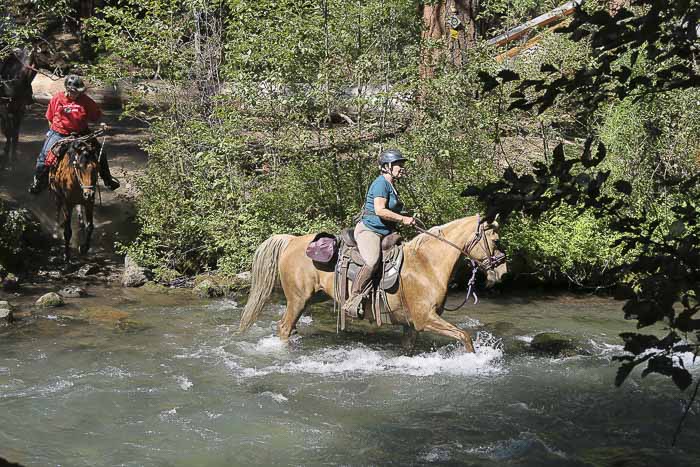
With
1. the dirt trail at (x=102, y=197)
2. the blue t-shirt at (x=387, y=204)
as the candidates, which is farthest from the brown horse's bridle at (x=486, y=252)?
the dirt trail at (x=102, y=197)

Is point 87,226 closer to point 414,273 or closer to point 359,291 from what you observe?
point 359,291

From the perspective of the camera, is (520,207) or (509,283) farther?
(509,283)

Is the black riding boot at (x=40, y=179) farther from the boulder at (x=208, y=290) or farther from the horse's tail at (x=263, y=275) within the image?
the horse's tail at (x=263, y=275)

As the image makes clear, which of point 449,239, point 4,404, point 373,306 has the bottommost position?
point 4,404

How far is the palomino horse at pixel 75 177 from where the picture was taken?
46.3 ft

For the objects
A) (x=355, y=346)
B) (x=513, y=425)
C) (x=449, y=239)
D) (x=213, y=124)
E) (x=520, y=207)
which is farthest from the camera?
(x=213, y=124)

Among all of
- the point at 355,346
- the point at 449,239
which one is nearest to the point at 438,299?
the point at 449,239

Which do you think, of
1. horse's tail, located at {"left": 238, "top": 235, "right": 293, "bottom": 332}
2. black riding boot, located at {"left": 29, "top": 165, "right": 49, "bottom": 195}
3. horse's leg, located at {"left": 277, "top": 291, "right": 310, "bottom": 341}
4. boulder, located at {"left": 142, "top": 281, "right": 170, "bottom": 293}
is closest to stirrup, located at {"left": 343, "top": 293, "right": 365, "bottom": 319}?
horse's leg, located at {"left": 277, "top": 291, "right": 310, "bottom": 341}

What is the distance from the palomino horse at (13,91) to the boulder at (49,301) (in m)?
5.21

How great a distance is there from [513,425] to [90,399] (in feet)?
14.0

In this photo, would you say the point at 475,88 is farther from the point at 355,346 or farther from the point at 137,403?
the point at 137,403

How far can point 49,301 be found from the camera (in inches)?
480

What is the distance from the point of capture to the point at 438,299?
954cm

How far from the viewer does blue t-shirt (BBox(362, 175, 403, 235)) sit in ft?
31.4
